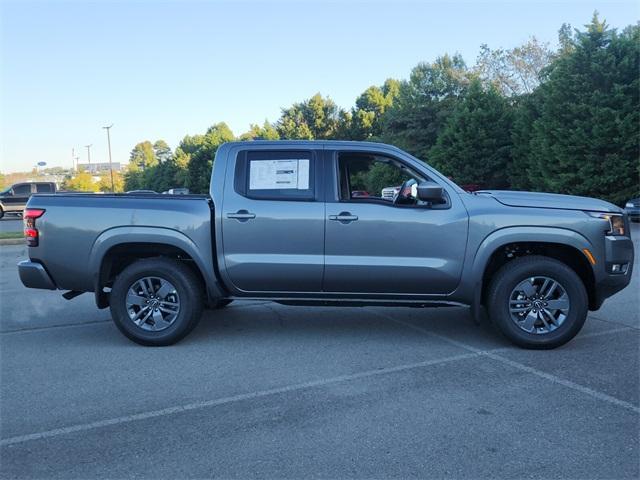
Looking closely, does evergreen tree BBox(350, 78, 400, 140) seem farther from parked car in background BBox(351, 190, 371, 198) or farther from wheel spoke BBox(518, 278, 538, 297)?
wheel spoke BBox(518, 278, 538, 297)

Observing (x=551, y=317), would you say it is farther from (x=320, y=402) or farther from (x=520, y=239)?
(x=320, y=402)

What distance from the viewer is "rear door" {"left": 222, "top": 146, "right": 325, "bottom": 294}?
4969 mm

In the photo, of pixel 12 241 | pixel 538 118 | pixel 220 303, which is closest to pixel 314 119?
pixel 538 118

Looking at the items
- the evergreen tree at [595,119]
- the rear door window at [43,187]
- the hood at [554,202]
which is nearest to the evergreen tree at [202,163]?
the rear door window at [43,187]

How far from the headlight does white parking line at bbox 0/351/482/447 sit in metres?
1.65

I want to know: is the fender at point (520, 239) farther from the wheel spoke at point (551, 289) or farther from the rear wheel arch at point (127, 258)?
the rear wheel arch at point (127, 258)

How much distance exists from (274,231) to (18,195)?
29567mm

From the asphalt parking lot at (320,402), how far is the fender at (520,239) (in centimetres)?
82

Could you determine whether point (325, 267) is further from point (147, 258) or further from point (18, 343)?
point (18, 343)

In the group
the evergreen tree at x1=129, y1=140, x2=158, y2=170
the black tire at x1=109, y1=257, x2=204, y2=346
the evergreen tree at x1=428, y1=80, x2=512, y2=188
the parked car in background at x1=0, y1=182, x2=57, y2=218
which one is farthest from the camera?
the evergreen tree at x1=129, y1=140, x2=158, y2=170

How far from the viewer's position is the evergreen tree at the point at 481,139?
1266 inches

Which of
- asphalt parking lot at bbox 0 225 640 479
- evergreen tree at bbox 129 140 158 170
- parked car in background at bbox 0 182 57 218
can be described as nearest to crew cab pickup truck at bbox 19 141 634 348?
asphalt parking lot at bbox 0 225 640 479

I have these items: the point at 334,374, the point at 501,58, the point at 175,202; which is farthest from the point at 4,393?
the point at 501,58

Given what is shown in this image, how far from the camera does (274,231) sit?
196 inches
